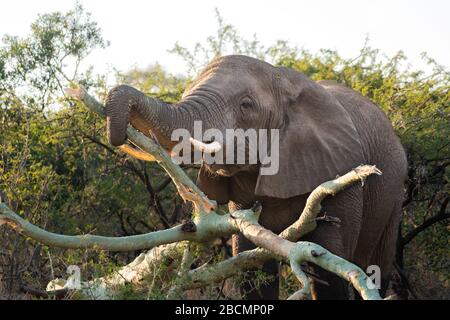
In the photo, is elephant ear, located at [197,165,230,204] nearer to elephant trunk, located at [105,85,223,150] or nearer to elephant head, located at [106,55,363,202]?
elephant head, located at [106,55,363,202]

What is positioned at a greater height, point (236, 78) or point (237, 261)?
point (236, 78)

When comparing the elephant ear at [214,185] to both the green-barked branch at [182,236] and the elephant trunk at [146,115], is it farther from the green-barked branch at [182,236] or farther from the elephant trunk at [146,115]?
the green-barked branch at [182,236]

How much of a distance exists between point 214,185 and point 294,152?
0.54 metres

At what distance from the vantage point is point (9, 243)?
7242mm

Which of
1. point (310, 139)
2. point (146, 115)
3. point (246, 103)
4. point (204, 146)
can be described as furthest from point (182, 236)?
point (310, 139)

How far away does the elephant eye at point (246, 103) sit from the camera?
6773 millimetres

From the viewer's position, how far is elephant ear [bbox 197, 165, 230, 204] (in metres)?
7.09

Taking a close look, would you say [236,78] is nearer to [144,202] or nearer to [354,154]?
[354,154]

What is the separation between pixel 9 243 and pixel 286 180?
1801 millimetres

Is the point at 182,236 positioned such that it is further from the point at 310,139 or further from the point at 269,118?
the point at 310,139

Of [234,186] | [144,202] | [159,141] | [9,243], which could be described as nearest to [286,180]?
[234,186]

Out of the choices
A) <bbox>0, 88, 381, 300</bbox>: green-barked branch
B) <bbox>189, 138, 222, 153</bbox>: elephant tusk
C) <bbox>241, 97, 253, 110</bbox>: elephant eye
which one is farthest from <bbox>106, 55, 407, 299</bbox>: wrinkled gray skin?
<bbox>0, 88, 381, 300</bbox>: green-barked branch

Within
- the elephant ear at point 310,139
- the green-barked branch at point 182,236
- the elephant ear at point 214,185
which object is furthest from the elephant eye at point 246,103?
the green-barked branch at point 182,236

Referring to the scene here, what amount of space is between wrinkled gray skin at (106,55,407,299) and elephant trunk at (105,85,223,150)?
0.6 inches
